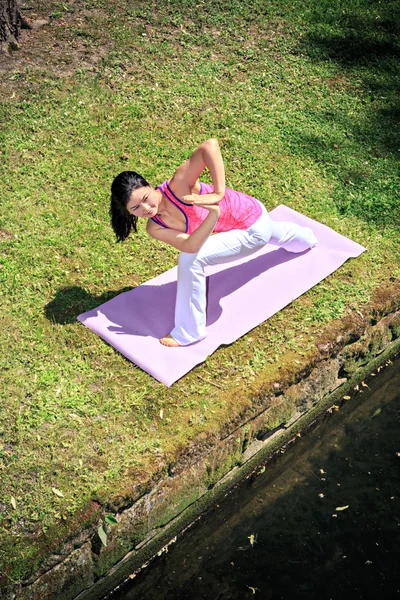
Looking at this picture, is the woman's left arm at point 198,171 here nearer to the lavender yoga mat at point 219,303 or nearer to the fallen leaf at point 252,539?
the lavender yoga mat at point 219,303

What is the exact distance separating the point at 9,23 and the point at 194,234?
5244mm

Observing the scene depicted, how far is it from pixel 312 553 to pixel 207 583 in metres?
0.75

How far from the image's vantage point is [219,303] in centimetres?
612

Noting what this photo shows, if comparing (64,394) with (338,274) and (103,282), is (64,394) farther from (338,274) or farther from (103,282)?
(338,274)

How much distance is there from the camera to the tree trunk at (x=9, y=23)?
885 cm

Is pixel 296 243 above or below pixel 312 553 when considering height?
above

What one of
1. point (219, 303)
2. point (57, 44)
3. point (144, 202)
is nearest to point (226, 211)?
point (144, 202)

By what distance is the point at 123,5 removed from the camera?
1019cm

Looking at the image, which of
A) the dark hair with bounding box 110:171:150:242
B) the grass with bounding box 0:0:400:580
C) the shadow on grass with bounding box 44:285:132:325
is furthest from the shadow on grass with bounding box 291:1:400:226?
the dark hair with bounding box 110:171:150:242

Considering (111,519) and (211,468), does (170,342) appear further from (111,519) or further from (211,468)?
(111,519)

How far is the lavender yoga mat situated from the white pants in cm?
14

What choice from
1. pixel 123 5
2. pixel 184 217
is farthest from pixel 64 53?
pixel 184 217

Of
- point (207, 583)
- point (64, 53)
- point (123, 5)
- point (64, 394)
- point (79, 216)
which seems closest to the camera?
point (207, 583)

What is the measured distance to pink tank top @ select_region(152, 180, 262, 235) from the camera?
5430 millimetres
